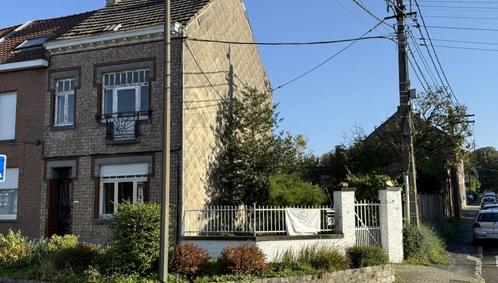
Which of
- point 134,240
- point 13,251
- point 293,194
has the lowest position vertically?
point 13,251

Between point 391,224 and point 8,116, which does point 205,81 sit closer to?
point 391,224

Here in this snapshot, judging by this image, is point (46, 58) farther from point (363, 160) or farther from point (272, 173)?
point (363, 160)

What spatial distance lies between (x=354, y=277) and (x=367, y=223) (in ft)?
10.8

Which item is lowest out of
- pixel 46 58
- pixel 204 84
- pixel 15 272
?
pixel 15 272

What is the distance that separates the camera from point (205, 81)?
61.2 feet

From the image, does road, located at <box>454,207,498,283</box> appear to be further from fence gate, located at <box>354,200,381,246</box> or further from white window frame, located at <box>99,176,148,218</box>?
white window frame, located at <box>99,176,148,218</box>

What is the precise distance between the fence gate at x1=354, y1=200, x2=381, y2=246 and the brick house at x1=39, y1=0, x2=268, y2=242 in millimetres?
5160

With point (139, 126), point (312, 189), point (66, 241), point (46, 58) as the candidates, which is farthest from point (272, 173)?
point (46, 58)

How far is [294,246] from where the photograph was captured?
1437cm

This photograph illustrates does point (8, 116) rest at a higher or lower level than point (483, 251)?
higher

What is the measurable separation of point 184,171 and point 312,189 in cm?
426

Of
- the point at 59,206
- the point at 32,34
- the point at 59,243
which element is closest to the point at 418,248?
the point at 59,243

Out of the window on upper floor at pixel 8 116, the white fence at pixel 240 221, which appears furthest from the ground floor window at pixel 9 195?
the white fence at pixel 240 221

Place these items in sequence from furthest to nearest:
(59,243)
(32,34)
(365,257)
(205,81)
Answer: (32,34) < (205,81) < (59,243) < (365,257)
